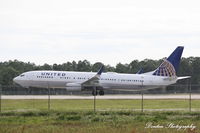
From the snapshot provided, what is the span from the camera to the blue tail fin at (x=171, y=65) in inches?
2660

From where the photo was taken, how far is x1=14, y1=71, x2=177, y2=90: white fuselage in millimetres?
64188

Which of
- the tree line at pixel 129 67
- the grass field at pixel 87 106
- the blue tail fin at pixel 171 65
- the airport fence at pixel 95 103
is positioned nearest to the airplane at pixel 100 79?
the blue tail fin at pixel 171 65

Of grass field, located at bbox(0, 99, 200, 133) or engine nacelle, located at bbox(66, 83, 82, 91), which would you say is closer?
grass field, located at bbox(0, 99, 200, 133)

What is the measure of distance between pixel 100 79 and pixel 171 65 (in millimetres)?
9709

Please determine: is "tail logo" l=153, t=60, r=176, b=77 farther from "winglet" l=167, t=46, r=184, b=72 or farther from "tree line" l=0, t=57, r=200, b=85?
"tree line" l=0, t=57, r=200, b=85

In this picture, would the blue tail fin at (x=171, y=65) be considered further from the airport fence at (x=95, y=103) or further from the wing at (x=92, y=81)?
the wing at (x=92, y=81)

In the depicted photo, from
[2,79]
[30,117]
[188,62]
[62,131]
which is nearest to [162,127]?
[62,131]

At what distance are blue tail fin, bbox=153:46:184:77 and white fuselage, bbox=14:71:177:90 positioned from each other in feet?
2.76

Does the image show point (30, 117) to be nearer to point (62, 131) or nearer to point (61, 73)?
point (62, 131)

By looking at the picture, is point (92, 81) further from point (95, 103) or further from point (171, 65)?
point (95, 103)

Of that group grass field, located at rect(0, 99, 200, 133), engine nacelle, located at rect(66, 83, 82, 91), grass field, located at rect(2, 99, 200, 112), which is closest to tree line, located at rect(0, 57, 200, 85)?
engine nacelle, located at rect(66, 83, 82, 91)

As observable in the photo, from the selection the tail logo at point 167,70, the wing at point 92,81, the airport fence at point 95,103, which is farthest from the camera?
the tail logo at point 167,70

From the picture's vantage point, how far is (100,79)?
6581 centimetres

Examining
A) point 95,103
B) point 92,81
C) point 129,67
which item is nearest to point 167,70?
point 92,81
